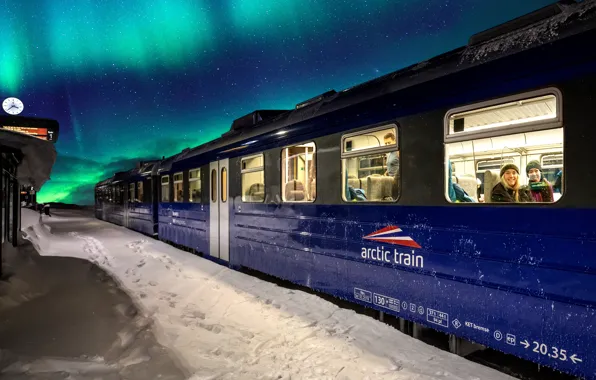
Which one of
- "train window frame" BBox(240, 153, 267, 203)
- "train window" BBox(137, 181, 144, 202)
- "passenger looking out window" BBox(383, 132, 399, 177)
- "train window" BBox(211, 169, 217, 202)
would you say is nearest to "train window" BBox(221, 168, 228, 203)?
"train window" BBox(211, 169, 217, 202)

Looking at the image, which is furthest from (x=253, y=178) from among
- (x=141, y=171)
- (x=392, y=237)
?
(x=141, y=171)

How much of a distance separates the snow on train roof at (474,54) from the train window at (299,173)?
19.3 inches

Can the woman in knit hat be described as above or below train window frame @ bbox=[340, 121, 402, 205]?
below

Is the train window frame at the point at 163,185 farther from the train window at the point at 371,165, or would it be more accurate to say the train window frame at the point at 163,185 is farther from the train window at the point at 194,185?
the train window at the point at 371,165

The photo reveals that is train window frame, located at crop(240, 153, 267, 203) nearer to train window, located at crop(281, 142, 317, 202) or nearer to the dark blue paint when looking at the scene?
train window, located at crop(281, 142, 317, 202)

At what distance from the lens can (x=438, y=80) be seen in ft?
13.6

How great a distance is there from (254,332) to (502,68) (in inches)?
151

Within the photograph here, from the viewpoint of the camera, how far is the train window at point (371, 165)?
4.76 m

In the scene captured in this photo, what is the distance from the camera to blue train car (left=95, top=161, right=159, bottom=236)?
52.7ft

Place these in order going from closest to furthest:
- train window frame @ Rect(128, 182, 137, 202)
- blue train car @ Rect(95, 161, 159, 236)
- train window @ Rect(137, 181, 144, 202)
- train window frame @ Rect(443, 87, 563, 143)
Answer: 1. train window frame @ Rect(443, 87, 563, 143)
2. blue train car @ Rect(95, 161, 159, 236)
3. train window @ Rect(137, 181, 144, 202)
4. train window frame @ Rect(128, 182, 137, 202)

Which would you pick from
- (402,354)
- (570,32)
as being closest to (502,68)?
(570,32)

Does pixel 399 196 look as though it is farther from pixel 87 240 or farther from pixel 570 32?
pixel 87 240

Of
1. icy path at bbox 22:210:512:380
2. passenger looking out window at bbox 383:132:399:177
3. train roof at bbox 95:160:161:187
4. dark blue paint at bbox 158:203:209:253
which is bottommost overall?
icy path at bbox 22:210:512:380

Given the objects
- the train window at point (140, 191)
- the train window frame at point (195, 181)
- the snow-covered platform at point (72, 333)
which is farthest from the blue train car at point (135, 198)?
the snow-covered platform at point (72, 333)
